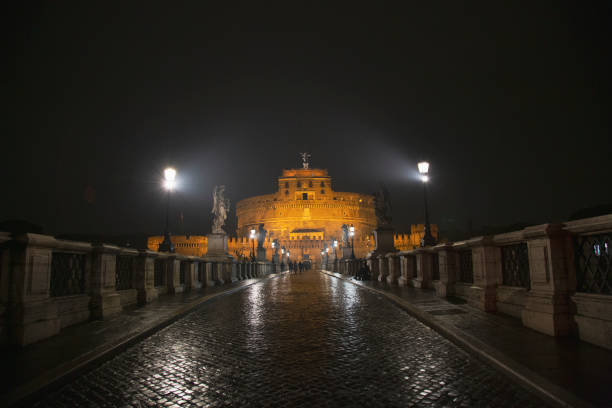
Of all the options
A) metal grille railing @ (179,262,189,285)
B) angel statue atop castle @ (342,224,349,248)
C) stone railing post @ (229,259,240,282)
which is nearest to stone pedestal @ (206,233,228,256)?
stone railing post @ (229,259,240,282)

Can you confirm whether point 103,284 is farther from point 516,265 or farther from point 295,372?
point 516,265

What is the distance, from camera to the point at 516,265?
6953mm

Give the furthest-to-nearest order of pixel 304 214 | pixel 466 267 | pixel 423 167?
pixel 304 214
pixel 423 167
pixel 466 267

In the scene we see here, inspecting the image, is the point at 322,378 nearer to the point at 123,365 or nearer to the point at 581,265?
the point at 123,365

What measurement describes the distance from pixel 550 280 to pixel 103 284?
685 cm

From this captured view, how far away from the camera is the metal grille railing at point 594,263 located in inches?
187

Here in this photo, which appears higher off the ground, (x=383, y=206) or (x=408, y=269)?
(x=383, y=206)

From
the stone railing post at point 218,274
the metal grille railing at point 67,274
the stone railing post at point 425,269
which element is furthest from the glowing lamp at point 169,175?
the stone railing post at point 425,269

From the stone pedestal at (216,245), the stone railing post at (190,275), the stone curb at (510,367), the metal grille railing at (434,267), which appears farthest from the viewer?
the stone pedestal at (216,245)

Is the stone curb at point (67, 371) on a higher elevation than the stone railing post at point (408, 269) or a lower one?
lower

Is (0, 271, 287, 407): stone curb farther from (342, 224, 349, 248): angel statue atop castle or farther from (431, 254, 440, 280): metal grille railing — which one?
(342, 224, 349, 248): angel statue atop castle

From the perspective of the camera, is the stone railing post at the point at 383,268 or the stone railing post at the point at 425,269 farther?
the stone railing post at the point at 383,268

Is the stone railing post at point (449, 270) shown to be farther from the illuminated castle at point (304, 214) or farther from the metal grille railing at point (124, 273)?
the illuminated castle at point (304, 214)

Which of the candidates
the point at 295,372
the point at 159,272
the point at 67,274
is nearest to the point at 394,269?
the point at 159,272
